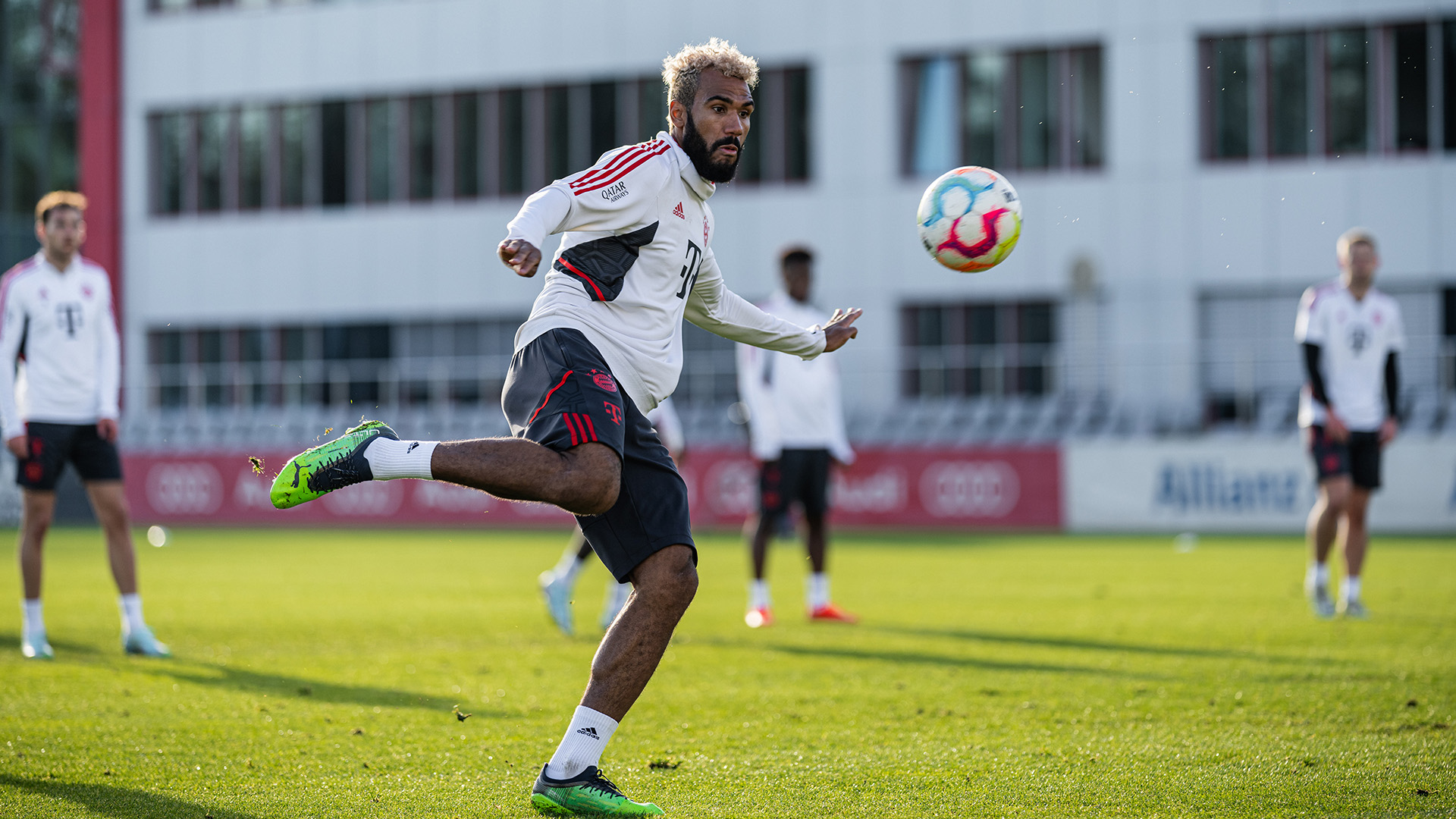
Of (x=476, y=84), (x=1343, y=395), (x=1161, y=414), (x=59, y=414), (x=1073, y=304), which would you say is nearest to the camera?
(x=59, y=414)

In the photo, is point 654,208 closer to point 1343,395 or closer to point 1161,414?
point 1343,395

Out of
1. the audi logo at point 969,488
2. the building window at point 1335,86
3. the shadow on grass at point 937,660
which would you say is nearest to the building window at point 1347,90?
the building window at point 1335,86

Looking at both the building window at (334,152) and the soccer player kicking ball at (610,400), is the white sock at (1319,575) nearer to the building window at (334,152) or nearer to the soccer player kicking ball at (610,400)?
the soccer player kicking ball at (610,400)

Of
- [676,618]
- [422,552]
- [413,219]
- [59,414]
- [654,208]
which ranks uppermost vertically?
[413,219]

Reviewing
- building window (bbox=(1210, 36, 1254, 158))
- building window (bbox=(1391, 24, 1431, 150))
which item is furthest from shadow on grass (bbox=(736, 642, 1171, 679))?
building window (bbox=(1391, 24, 1431, 150))

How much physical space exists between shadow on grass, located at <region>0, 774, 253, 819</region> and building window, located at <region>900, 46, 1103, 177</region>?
2272 cm

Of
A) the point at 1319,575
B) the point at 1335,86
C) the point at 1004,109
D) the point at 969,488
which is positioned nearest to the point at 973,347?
the point at 1004,109

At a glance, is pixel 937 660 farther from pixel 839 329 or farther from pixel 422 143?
pixel 422 143

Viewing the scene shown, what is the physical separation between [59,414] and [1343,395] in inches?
314

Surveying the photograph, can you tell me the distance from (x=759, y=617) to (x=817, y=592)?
498 millimetres

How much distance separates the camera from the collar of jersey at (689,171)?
4.74 metres

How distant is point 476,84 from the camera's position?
29562 millimetres

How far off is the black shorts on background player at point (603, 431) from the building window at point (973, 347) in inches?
765

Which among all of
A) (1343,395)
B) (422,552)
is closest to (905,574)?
(1343,395)
